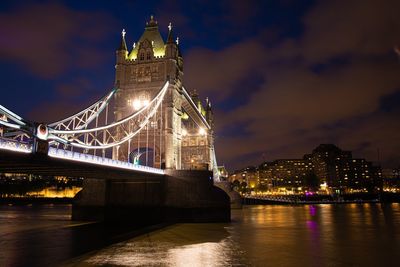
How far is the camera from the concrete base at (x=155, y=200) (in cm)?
3475

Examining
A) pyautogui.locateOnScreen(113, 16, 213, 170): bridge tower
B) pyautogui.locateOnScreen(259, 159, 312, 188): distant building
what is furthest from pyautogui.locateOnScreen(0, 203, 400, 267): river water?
pyautogui.locateOnScreen(259, 159, 312, 188): distant building

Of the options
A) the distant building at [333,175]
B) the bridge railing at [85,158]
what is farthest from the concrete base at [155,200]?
the distant building at [333,175]

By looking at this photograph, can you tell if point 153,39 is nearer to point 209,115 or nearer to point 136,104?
point 136,104

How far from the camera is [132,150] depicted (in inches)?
1726

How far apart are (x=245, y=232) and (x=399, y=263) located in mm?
12838

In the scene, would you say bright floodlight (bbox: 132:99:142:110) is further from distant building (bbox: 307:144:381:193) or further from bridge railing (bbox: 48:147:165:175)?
distant building (bbox: 307:144:381:193)

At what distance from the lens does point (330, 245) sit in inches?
857

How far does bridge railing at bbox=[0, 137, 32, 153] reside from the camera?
51.2ft

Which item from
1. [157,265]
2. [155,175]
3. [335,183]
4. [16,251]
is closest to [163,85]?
[155,175]

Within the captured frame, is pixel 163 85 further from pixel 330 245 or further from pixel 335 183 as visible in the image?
pixel 335 183

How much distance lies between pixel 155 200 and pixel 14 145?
20.5 metres

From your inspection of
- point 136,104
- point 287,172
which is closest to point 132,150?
point 136,104

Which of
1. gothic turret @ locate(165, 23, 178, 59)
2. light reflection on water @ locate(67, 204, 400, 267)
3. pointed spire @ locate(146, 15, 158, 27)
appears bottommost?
Answer: light reflection on water @ locate(67, 204, 400, 267)

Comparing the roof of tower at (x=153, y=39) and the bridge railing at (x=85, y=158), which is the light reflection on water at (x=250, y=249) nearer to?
the bridge railing at (x=85, y=158)
